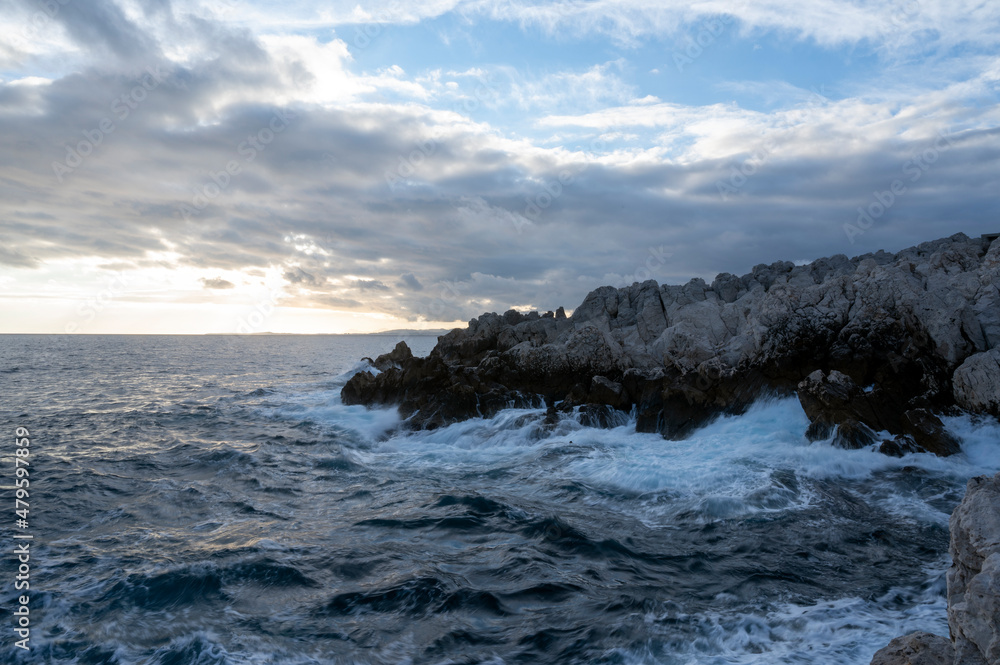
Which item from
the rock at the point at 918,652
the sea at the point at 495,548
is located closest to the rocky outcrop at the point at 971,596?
the rock at the point at 918,652

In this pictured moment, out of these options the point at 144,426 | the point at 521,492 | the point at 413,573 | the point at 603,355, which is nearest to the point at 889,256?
the point at 603,355

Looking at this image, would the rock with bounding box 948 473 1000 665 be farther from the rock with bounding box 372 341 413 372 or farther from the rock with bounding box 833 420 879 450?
the rock with bounding box 372 341 413 372

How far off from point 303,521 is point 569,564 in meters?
7.53

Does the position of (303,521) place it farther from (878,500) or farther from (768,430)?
(768,430)

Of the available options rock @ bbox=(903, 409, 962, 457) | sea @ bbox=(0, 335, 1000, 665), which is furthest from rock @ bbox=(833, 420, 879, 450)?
rock @ bbox=(903, 409, 962, 457)

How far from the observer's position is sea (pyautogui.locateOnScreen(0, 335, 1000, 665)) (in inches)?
339

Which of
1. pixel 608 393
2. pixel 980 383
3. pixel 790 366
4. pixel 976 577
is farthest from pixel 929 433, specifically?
pixel 976 577

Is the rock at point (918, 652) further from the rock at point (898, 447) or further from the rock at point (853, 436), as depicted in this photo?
the rock at point (853, 436)

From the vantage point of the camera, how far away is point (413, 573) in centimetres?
1108

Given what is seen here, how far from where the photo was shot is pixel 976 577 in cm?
458

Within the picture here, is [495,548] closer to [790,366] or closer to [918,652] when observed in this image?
[918,652]

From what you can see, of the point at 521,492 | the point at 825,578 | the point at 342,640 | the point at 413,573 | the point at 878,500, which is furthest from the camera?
the point at 521,492

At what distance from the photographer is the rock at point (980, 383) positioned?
17156mm

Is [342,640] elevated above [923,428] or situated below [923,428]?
below
